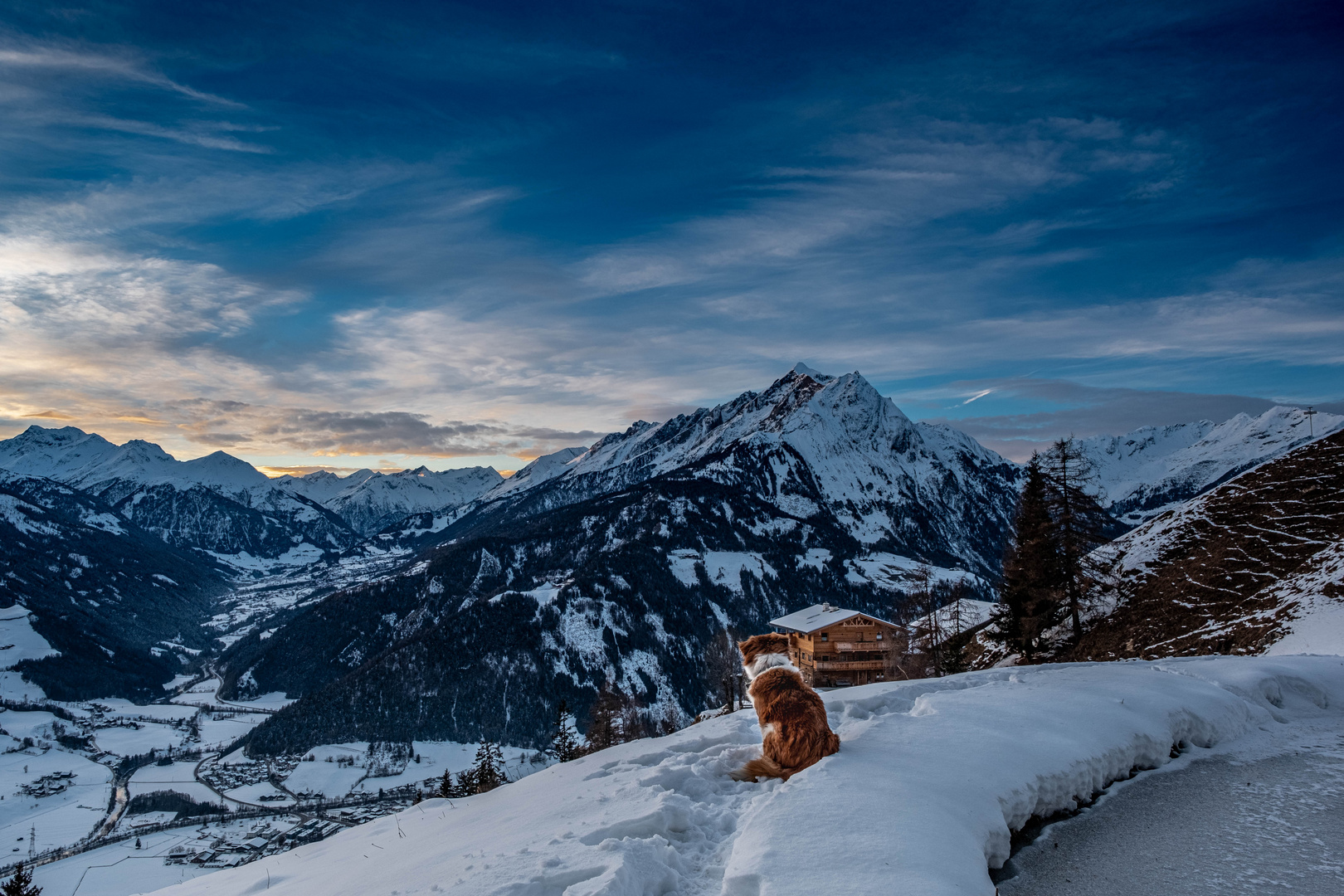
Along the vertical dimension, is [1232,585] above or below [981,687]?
below

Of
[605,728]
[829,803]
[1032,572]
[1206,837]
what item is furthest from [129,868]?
[1206,837]

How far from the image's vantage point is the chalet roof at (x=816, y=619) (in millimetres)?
62250

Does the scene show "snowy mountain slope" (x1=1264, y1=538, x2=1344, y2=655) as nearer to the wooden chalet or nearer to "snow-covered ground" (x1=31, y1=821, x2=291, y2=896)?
the wooden chalet

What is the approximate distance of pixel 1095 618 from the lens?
3528 centimetres

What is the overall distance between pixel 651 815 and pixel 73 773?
898 feet

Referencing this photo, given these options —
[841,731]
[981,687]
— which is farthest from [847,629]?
[841,731]

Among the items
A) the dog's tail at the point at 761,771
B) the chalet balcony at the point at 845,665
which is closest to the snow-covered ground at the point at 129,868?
the chalet balcony at the point at 845,665

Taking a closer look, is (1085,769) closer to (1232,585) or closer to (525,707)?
Result: (1232,585)

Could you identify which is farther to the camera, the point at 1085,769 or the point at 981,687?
the point at 981,687

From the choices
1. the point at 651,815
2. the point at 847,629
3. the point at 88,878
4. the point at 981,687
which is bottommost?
the point at 88,878

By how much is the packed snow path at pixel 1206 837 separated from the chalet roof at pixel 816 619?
5087cm

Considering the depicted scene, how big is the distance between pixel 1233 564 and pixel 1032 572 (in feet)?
40.0

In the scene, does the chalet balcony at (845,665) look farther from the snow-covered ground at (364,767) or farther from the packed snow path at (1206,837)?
the snow-covered ground at (364,767)

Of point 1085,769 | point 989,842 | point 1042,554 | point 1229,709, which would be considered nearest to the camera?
point 989,842
